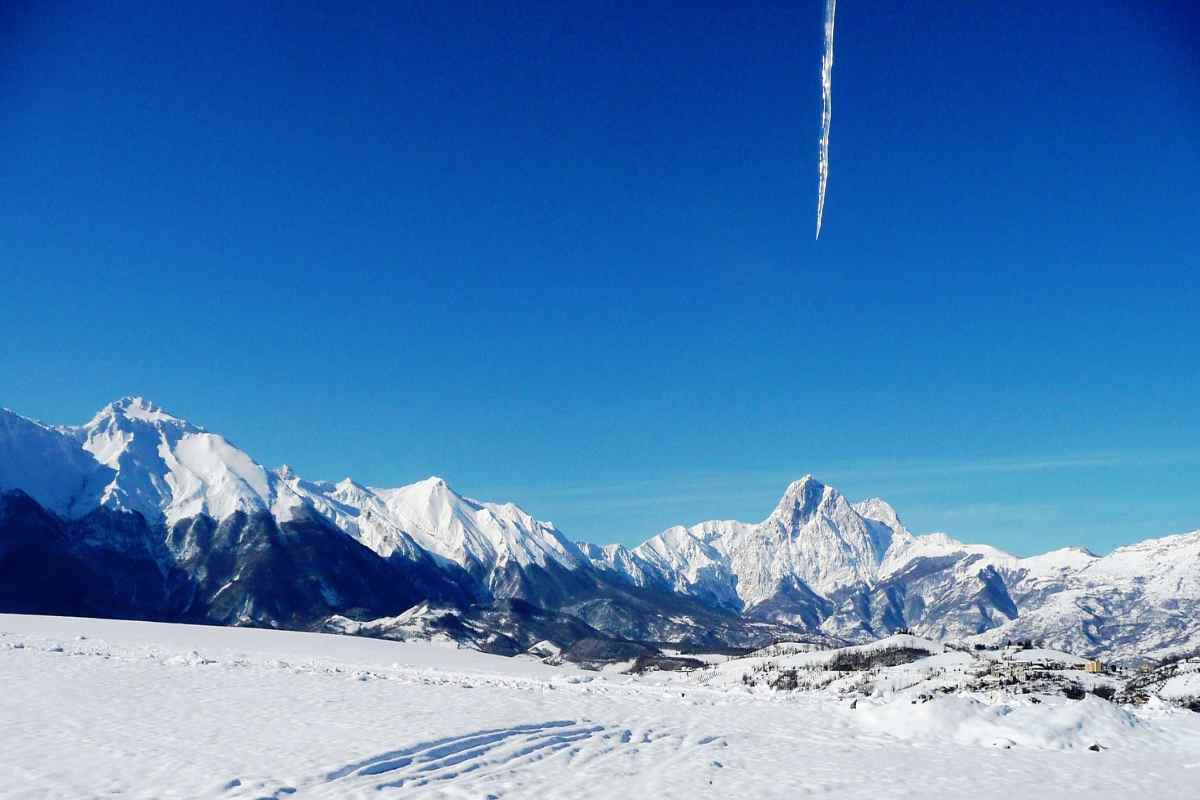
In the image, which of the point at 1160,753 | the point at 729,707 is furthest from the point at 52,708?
the point at 1160,753

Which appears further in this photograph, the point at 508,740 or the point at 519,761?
the point at 508,740

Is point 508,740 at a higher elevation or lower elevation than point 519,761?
higher

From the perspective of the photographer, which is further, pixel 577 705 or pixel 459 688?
pixel 459 688

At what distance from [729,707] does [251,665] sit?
128ft

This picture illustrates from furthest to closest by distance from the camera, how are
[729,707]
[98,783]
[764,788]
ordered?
[729,707] → [764,788] → [98,783]

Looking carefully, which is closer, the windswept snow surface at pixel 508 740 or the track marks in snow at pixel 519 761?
the track marks in snow at pixel 519 761

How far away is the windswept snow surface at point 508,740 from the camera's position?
28.2m

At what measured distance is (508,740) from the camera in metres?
→ 37.3

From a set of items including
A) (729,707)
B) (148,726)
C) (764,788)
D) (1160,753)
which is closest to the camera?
(764,788)

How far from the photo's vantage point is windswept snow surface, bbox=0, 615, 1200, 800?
28.2 metres

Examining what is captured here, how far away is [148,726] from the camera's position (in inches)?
1398

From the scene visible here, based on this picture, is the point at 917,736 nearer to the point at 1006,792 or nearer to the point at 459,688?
the point at 1006,792

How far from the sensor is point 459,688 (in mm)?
61281

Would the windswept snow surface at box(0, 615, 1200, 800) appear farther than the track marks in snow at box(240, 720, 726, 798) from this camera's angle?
Yes
